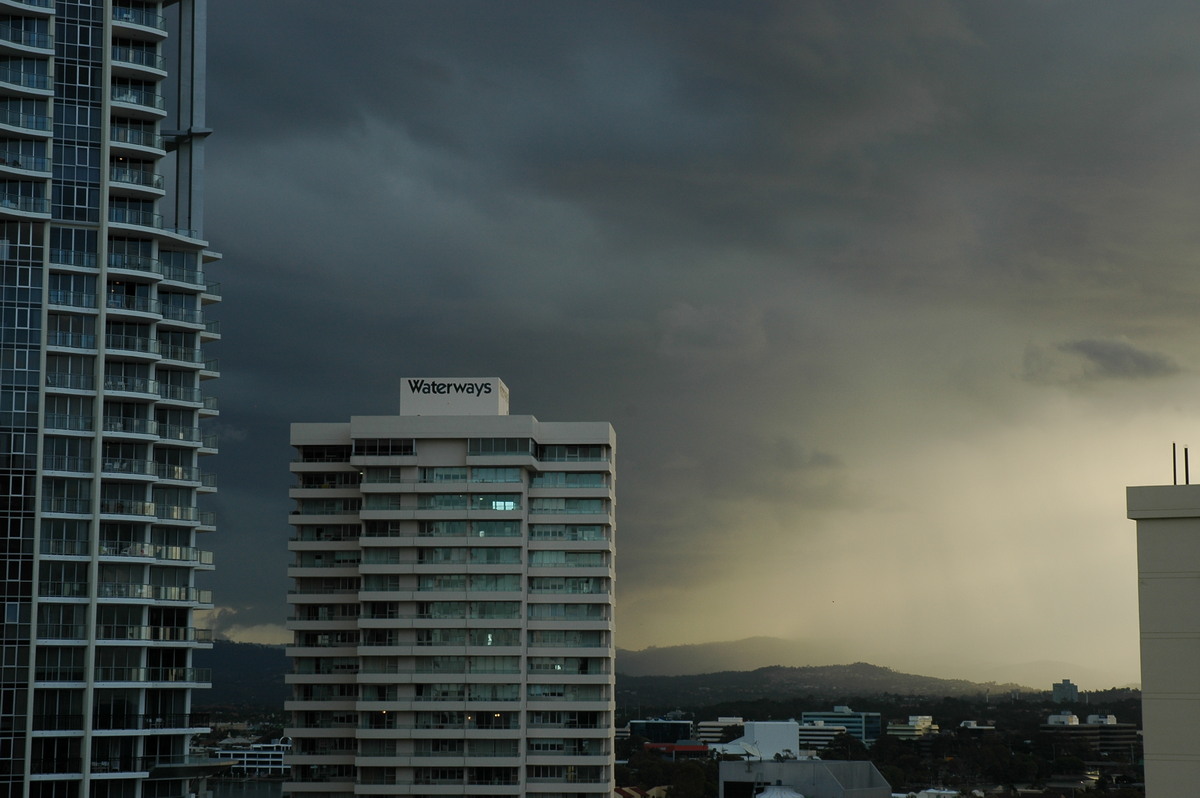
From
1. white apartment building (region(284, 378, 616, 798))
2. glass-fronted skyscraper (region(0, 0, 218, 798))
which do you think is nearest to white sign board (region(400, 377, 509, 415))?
white apartment building (region(284, 378, 616, 798))

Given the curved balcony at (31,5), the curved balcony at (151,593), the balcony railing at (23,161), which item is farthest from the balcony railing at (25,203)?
the curved balcony at (151,593)

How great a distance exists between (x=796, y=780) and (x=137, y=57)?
12103cm

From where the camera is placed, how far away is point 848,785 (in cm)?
18712

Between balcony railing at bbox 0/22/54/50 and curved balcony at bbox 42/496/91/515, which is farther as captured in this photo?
balcony railing at bbox 0/22/54/50

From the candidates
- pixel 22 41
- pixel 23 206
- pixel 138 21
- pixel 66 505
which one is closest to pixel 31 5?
pixel 22 41

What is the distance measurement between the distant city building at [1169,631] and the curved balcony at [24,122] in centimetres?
9239

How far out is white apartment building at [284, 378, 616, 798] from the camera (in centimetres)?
13025

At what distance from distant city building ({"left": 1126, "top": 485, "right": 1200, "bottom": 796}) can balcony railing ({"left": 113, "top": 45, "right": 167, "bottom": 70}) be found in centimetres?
9331

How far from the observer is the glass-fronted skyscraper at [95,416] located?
325ft

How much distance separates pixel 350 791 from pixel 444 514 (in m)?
28.0

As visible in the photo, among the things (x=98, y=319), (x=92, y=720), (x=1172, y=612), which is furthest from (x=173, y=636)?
(x=1172, y=612)

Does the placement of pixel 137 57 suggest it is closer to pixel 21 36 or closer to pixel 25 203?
pixel 21 36

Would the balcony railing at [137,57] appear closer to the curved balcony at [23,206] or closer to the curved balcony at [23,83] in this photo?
the curved balcony at [23,83]

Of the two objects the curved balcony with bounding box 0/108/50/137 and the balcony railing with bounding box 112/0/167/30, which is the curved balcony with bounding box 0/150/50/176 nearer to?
the curved balcony with bounding box 0/108/50/137
